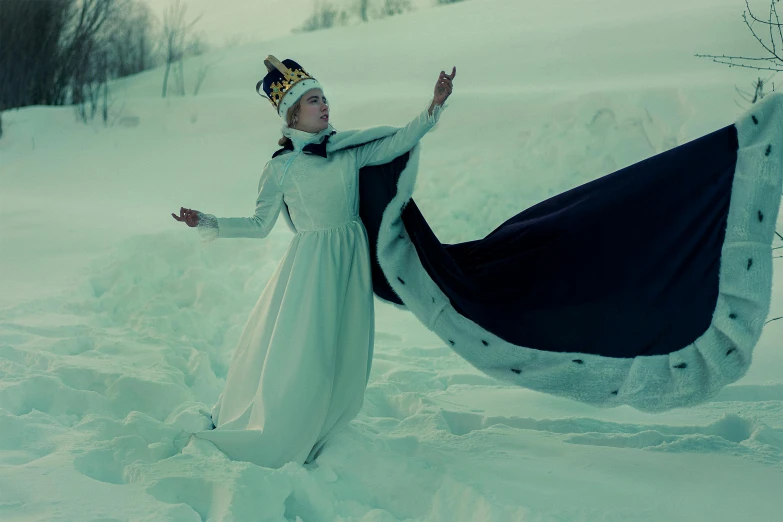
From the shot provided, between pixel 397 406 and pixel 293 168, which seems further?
pixel 397 406

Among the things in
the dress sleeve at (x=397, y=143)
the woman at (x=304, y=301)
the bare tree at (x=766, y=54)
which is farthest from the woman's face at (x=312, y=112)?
the bare tree at (x=766, y=54)

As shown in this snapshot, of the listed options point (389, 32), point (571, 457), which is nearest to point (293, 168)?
point (571, 457)

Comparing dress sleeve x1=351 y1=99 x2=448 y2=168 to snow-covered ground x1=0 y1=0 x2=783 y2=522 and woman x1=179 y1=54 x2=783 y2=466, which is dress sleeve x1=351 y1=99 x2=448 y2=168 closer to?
woman x1=179 y1=54 x2=783 y2=466

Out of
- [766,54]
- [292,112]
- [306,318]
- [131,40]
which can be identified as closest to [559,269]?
[306,318]

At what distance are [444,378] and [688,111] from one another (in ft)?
15.9

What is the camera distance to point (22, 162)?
9.19m

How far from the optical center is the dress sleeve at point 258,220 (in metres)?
2.87

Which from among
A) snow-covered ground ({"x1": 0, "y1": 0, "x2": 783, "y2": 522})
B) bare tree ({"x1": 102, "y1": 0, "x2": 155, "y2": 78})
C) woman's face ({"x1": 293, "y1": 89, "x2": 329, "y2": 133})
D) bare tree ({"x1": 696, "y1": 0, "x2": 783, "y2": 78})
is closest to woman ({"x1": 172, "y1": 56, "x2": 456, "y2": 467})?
woman's face ({"x1": 293, "y1": 89, "x2": 329, "y2": 133})

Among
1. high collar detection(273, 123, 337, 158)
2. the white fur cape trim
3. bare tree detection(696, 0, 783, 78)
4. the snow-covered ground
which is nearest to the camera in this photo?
the white fur cape trim

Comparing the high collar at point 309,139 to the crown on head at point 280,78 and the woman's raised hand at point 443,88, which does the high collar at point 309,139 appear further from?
the woman's raised hand at point 443,88

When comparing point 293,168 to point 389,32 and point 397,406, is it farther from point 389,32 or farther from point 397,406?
point 389,32

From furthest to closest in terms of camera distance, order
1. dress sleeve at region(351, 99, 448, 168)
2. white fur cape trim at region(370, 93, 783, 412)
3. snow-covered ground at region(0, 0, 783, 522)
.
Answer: dress sleeve at region(351, 99, 448, 168)
snow-covered ground at region(0, 0, 783, 522)
white fur cape trim at region(370, 93, 783, 412)

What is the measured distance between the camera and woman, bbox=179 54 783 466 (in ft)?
7.92

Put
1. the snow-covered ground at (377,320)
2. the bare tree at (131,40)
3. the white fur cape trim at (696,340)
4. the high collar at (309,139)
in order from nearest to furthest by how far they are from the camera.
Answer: the white fur cape trim at (696,340), the snow-covered ground at (377,320), the high collar at (309,139), the bare tree at (131,40)
